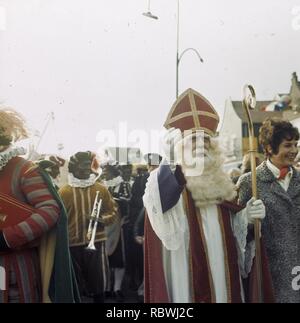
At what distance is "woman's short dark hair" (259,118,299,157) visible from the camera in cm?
307

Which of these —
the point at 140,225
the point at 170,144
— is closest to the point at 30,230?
the point at 140,225

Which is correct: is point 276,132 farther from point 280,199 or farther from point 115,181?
point 115,181

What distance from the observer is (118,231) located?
9.68ft

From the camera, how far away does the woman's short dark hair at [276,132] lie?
3.07 m

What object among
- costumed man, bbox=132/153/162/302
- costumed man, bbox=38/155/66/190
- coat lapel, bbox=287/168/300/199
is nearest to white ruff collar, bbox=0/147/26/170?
costumed man, bbox=38/155/66/190

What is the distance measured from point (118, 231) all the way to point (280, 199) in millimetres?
873

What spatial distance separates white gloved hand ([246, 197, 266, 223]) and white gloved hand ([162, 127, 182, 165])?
0.45 meters

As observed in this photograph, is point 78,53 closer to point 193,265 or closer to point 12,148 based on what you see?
point 12,148

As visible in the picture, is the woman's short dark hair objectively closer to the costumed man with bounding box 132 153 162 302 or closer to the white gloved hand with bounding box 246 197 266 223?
the white gloved hand with bounding box 246 197 266 223

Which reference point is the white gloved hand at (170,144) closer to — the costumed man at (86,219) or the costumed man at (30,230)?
the costumed man at (86,219)

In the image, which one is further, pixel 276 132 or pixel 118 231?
pixel 276 132

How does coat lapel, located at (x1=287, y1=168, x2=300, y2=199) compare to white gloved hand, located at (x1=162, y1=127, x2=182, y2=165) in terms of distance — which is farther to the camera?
coat lapel, located at (x1=287, y1=168, x2=300, y2=199)

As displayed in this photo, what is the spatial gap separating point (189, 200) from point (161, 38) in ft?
2.75
